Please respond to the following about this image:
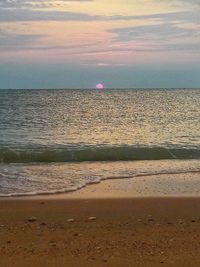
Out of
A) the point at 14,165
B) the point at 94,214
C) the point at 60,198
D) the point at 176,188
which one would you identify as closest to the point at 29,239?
the point at 94,214

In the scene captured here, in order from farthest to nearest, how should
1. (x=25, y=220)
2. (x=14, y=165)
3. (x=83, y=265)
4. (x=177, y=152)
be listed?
1. (x=177, y=152)
2. (x=14, y=165)
3. (x=25, y=220)
4. (x=83, y=265)

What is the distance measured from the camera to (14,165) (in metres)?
16.4

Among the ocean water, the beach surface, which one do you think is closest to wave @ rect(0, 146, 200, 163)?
the ocean water

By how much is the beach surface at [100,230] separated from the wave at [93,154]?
6926 millimetres

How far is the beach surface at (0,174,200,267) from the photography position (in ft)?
21.5

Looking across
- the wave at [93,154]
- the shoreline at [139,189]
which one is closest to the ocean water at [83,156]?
the wave at [93,154]

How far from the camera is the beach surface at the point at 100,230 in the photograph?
21.5 feet

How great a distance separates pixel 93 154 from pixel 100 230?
1140 cm

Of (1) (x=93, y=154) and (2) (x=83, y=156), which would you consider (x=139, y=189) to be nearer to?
(2) (x=83, y=156)

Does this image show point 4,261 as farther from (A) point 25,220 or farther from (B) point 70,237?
(A) point 25,220

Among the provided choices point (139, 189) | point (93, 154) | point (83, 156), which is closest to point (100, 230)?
point (139, 189)

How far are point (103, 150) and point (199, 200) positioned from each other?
9.65 meters

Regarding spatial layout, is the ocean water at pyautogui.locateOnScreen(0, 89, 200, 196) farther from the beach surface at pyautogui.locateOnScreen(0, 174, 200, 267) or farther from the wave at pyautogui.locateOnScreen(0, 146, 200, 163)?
the beach surface at pyautogui.locateOnScreen(0, 174, 200, 267)

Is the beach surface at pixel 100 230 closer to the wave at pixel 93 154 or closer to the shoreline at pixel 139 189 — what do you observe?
the shoreline at pixel 139 189
